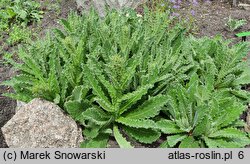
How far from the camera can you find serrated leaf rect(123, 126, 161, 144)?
341 cm

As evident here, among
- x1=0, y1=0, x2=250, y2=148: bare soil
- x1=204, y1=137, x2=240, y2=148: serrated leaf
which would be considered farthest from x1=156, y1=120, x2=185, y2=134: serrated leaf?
x1=0, y1=0, x2=250, y2=148: bare soil

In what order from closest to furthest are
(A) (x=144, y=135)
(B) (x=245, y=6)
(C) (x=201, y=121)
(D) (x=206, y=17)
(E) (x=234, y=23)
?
(C) (x=201, y=121), (A) (x=144, y=135), (E) (x=234, y=23), (D) (x=206, y=17), (B) (x=245, y=6)

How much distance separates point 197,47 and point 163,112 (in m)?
0.97

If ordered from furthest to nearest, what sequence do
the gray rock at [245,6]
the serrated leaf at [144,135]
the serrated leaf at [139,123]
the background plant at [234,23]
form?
the gray rock at [245,6] < the background plant at [234,23] < the serrated leaf at [144,135] < the serrated leaf at [139,123]

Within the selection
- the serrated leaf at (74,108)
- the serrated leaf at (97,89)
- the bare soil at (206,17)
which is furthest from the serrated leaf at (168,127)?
the bare soil at (206,17)

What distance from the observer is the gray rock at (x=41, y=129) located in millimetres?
3355

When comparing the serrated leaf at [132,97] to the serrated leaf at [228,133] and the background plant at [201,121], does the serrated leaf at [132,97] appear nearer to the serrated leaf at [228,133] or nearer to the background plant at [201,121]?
the background plant at [201,121]

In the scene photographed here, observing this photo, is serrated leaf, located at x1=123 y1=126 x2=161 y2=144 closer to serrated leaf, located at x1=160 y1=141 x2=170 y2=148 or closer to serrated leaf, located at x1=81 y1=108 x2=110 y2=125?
serrated leaf, located at x1=160 y1=141 x2=170 y2=148

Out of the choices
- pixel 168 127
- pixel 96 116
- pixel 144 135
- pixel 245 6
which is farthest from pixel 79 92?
pixel 245 6

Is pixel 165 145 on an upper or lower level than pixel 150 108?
lower

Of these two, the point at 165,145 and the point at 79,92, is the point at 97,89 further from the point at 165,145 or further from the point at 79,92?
the point at 165,145

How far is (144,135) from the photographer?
135 inches

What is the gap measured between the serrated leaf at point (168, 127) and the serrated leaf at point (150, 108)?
0.12 meters

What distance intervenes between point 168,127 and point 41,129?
3.89 ft
